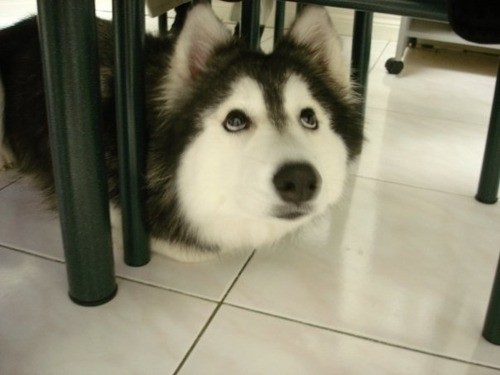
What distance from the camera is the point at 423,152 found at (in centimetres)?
210

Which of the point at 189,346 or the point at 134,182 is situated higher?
the point at 134,182

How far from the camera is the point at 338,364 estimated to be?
3.54 ft

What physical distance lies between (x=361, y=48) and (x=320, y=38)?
25.8 inches

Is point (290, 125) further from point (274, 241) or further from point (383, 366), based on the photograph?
point (383, 366)

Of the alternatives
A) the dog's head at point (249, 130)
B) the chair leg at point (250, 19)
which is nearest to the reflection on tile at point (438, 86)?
the chair leg at point (250, 19)

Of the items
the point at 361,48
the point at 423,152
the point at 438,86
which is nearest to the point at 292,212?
the point at 361,48

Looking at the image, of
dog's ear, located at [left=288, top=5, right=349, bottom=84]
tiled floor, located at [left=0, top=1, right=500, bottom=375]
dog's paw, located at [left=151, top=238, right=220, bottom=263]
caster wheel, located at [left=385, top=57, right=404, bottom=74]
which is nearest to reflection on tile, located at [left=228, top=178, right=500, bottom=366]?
tiled floor, located at [left=0, top=1, right=500, bottom=375]

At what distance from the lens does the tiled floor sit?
3.55 feet

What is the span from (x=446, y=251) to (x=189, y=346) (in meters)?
0.78

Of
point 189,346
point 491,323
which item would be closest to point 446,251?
point 491,323

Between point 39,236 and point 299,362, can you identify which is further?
point 39,236

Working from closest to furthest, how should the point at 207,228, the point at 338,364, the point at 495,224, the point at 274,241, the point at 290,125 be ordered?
the point at 338,364
the point at 290,125
the point at 207,228
the point at 274,241
the point at 495,224

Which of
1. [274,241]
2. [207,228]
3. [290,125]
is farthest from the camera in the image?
[274,241]

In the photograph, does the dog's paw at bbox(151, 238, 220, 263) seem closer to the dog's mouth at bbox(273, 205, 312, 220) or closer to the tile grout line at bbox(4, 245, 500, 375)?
the tile grout line at bbox(4, 245, 500, 375)
